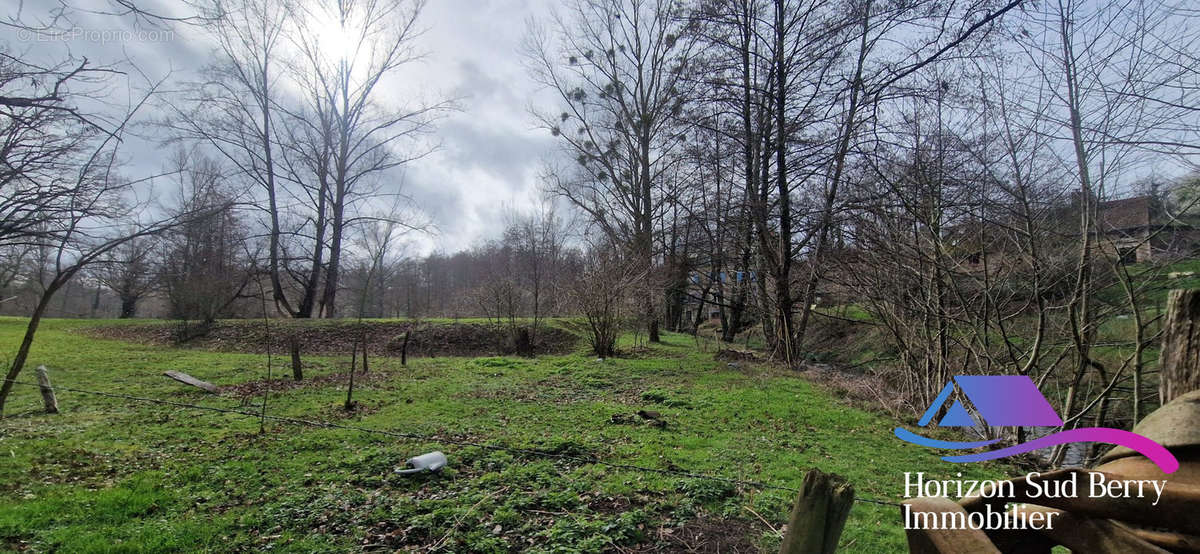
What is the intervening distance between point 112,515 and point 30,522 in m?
0.41

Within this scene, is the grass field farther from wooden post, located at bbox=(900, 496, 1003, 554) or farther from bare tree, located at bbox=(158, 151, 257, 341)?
bare tree, located at bbox=(158, 151, 257, 341)

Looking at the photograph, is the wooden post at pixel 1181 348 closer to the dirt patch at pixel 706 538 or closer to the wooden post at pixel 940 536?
the wooden post at pixel 940 536

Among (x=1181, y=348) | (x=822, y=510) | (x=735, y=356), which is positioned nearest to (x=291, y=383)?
(x=822, y=510)

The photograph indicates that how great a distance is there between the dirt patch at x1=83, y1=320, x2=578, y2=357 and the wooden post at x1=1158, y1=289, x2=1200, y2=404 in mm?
14533

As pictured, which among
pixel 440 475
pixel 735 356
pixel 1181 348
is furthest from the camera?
pixel 735 356

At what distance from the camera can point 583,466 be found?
14.1 ft

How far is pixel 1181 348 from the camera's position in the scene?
1565 mm

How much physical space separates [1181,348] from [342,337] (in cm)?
1834

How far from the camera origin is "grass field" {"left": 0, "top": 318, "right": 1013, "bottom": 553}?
3.08 m

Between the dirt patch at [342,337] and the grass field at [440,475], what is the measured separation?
7.56 m

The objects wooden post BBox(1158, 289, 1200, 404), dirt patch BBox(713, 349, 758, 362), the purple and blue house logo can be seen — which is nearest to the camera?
wooden post BBox(1158, 289, 1200, 404)

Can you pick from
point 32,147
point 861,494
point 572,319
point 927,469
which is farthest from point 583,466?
point 572,319

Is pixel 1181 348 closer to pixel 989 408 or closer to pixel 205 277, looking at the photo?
pixel 989 408

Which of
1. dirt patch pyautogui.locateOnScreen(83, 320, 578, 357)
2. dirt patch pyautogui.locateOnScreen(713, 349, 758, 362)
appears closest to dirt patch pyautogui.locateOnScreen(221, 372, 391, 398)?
dirt patch pyautogui.locateOnScreen(83, 320, 578, 357)
